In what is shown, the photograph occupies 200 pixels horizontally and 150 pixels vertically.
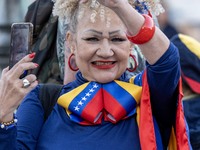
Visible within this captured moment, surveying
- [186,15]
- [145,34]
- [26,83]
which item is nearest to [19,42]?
[26,83]

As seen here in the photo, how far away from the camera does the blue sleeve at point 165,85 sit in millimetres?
3309

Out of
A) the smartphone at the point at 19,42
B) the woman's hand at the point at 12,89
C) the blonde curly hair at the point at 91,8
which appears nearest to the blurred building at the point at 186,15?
the blonde curly hair at the point at 91,8

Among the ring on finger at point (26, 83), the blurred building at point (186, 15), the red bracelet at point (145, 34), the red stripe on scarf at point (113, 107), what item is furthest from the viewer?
the blurred building at point (186, 15)

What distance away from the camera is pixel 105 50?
357 cm

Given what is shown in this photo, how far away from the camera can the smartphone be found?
3506mm

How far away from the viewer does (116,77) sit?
3639 millimetres

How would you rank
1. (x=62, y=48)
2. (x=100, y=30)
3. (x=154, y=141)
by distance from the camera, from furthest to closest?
1. (x=62, y=48)
2. (x=100, y=30)
3. (x=154, y=141)

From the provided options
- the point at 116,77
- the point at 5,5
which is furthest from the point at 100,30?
the point at 5,5

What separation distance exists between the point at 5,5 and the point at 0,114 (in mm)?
6428

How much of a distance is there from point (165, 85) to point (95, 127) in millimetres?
393

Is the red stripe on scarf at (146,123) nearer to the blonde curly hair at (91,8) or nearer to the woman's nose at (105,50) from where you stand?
the woman's nose at (105,50)

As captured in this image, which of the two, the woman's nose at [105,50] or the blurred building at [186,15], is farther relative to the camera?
the blurred building at [186,15]

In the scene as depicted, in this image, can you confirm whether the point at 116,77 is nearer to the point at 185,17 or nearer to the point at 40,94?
the point at 40,94

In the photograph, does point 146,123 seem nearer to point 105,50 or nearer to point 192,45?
point 105,50
